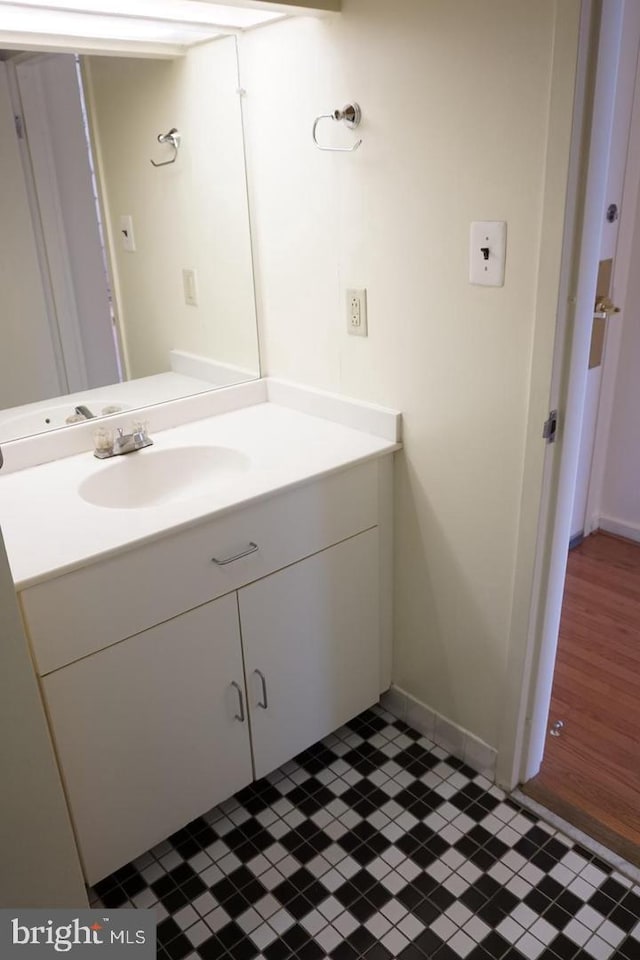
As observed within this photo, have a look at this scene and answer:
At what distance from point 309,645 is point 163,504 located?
1.59 ft

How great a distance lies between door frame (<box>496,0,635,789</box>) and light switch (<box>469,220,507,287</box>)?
95mm

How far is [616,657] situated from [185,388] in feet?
5.01

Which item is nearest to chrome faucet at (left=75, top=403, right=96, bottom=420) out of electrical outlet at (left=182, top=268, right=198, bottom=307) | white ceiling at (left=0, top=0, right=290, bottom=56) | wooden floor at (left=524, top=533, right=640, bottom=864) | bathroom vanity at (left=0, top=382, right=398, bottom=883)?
bathroom vanity at (left=0, top=382, right=398, bottom=883)

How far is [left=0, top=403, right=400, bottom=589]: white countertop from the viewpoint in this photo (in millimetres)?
1365

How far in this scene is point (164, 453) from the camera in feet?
6.07

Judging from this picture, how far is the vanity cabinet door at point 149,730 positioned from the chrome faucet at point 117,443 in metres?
0.48

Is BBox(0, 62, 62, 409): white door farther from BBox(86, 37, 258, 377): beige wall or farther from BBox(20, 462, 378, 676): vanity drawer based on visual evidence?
BBox(20, 462, 378, 676): vanity drawer

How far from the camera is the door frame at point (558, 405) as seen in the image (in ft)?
4.23

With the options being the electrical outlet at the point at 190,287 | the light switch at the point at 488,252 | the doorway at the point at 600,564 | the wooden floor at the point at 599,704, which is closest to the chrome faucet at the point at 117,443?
the electrical outlet at the point at 190,287

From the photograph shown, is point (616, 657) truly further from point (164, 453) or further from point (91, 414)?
point (91, 414)

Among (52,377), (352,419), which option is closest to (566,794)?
(352,419)

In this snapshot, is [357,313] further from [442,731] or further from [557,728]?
[557,728]

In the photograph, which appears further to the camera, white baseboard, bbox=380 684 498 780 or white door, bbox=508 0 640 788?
white baseboard, bbox=380 684 498 780

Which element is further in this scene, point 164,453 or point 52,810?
point 164,453
